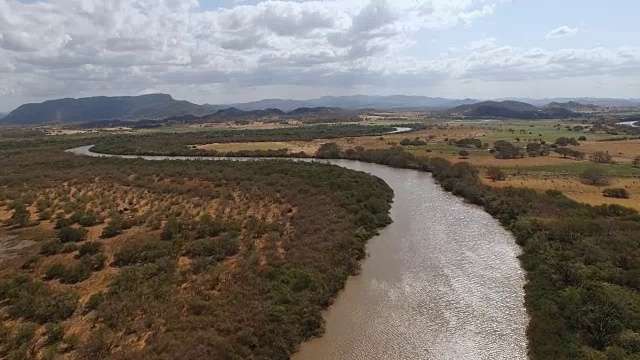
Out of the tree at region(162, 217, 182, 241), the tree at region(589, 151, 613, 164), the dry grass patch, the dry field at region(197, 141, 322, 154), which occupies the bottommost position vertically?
the dry grass patch

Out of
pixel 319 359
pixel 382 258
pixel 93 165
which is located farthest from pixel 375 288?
pixel 93 165

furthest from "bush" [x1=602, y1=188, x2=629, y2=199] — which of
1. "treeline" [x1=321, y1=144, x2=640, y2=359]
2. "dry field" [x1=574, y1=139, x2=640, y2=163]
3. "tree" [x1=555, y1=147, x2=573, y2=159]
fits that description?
"tree" [x1=555, y1=147, x2=573, y2=159]

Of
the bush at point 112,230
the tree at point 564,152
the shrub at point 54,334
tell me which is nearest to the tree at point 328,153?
the tree at point 564,152

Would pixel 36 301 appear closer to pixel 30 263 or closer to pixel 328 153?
pixel 30 263

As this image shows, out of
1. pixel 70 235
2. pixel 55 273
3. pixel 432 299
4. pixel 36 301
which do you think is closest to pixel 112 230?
pixel 70 235

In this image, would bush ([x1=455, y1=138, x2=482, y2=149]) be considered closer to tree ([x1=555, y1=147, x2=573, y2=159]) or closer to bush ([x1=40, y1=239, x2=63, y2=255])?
tree ([x1=555, y1=147, x2=573, y2=159])

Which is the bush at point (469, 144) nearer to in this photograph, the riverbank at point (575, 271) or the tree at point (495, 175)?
the tree at point (495, 175)
